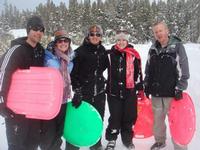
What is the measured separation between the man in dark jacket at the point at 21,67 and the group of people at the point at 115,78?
2 cm

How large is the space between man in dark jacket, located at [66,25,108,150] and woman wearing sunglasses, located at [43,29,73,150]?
1.27ft

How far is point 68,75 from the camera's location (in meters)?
4.79

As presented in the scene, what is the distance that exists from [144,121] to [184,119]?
0.85 m

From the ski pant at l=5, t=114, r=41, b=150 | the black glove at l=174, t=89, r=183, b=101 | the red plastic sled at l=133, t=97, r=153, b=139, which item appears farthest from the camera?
the red plastic sled at l=133, t=97, r=153, b=139

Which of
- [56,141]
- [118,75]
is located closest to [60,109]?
[56,141]

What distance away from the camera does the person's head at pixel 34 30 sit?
4105mm

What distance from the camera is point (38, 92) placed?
420cm

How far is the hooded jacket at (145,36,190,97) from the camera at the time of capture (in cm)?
500

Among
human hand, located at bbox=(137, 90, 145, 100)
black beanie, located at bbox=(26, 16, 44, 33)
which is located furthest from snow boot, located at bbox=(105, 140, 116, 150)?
black beanie, located at bbox=(26, 16, 44, 33)

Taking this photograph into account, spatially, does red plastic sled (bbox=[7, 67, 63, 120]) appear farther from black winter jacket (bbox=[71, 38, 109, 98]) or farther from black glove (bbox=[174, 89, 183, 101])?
black glove (bbox=[174, 89, 183, 101])

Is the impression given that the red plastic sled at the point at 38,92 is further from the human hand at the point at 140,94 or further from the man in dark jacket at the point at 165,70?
the human hand at the point at 140,94

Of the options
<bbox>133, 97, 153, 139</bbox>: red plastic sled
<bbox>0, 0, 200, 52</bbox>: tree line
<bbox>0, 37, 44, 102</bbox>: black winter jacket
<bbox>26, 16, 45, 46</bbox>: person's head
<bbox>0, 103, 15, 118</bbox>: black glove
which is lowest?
<bbox>0, 0, 200, 52</bbox>: tree line

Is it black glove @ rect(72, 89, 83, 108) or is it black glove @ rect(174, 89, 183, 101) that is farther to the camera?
black glove @ rect(174, 89, 183, 101)

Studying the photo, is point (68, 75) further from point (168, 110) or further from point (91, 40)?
Result: point (168, 110)
